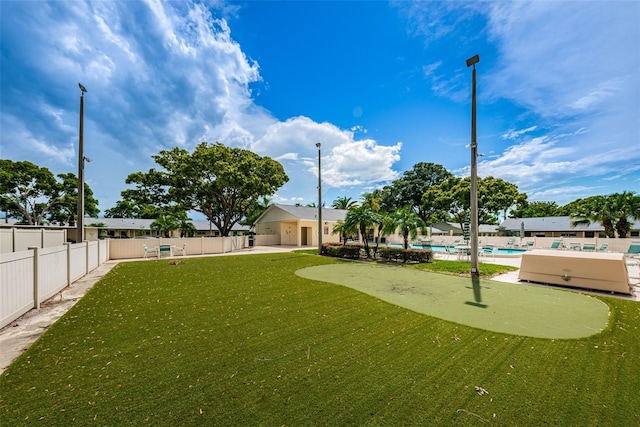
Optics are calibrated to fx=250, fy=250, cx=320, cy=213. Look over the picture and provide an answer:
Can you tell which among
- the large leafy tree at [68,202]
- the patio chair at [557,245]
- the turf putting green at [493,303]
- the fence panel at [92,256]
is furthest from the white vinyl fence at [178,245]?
the patio chair at [557,245]

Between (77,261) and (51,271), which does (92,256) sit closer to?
(77,261)

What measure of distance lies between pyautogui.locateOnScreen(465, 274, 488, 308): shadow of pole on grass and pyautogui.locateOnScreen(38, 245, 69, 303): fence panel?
1042cm

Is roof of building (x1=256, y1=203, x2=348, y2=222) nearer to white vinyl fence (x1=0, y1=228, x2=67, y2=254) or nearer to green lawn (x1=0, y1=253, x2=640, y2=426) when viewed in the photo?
white vinyl fence (x1=0, y1=228, x2=67, y2=254)

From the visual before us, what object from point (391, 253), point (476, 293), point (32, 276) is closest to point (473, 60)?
point (476, 293)

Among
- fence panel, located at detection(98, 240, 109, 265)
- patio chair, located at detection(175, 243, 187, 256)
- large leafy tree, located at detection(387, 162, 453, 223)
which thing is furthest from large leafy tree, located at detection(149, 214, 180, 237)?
large leafy tree, located at detection(387, 162, 453, 223)

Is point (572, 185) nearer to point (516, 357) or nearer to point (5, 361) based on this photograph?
point (516, 357)

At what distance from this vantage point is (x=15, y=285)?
499cm

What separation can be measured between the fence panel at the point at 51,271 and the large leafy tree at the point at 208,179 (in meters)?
15.8

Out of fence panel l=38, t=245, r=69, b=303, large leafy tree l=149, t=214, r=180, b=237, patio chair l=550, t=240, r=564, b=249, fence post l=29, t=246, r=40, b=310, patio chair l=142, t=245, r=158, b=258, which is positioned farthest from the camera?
large leafy tree l=149, t=214, r=180, b=237

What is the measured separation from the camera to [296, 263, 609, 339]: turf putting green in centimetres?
478

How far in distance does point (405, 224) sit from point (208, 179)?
19.3 meters

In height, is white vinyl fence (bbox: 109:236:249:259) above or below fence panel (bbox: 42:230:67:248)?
below

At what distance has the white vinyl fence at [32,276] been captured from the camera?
15.2ft

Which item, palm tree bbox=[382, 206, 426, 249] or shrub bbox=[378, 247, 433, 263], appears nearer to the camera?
shrub bbox=[378, 247, 433, 263]
